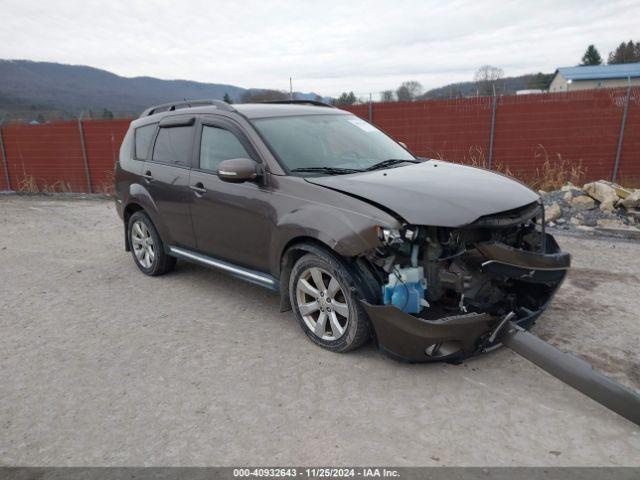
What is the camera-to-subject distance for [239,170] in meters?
3.94

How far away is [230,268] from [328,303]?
1.27m

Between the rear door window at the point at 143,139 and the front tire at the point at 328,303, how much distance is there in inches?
110

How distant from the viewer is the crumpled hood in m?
3.22

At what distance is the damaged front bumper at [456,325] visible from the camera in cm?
314

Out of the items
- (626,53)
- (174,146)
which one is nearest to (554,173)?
(174,146)

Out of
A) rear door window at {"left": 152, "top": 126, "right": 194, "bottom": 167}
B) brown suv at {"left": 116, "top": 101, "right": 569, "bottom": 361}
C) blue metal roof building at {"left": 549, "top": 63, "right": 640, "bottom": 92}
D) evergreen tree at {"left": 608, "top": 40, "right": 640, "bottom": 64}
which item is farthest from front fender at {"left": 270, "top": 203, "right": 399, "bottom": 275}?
evergreen tree at {"left": 608, "top": 40, "right": 640, "bottom": 64}

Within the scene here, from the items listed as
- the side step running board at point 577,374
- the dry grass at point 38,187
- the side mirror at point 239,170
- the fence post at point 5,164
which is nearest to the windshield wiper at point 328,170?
the side mirror at point 239,170

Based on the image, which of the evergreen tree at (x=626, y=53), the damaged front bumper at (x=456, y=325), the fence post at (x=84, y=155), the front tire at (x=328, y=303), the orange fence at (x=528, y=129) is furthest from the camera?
the evergreen tree at (x=626, y=53)

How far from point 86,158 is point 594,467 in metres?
16.1

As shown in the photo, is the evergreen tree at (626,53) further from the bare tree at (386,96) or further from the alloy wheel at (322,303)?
the alloy wheel at (322,303)

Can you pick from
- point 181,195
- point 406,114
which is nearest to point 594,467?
point 181,195

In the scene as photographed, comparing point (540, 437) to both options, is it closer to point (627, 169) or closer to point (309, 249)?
point (309, 249)

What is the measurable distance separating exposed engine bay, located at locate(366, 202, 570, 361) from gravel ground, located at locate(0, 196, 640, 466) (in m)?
0.32

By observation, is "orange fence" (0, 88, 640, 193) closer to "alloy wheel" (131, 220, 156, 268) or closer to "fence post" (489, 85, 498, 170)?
"fence post" (489, 85, 498, 170)
